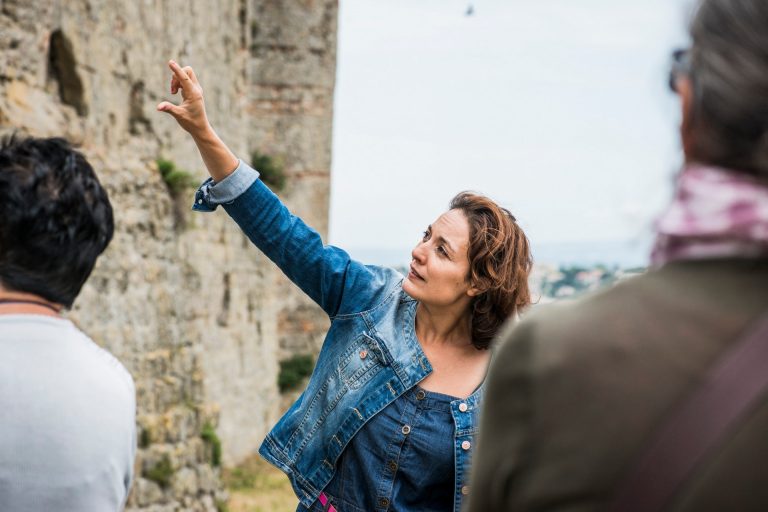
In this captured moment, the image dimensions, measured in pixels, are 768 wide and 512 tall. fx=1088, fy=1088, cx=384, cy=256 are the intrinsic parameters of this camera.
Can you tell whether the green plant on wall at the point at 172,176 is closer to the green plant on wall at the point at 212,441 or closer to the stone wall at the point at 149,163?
the stone wall at the point at 149,163

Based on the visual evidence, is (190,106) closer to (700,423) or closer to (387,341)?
(387,341)

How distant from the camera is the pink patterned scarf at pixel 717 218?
132 cm

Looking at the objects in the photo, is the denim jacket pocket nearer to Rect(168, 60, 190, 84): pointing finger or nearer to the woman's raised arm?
the woman's raised arm

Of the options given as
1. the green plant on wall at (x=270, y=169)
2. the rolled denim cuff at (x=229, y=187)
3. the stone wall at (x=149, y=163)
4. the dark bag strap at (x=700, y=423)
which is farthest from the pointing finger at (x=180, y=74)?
the green plant on wall at (x=270, y=169)

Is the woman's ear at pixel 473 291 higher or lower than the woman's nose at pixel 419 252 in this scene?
lower

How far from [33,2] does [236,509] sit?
17.6ft

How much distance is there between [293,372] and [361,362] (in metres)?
11.4

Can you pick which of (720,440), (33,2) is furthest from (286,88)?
(720,440)

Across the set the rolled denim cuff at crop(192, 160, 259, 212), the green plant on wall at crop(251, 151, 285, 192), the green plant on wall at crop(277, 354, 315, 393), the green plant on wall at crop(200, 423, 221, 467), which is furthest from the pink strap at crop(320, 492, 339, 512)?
the green plant on wall at crop(251, 151, 285, 192)

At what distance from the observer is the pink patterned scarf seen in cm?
132

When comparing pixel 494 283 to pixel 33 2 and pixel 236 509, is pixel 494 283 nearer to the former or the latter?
pixel 33 2

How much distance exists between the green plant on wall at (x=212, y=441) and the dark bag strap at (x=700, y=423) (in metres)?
5.97

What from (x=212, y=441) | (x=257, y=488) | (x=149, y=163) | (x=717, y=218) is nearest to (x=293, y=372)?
(x=257, y=488)

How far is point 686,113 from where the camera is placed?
1.44 metres
